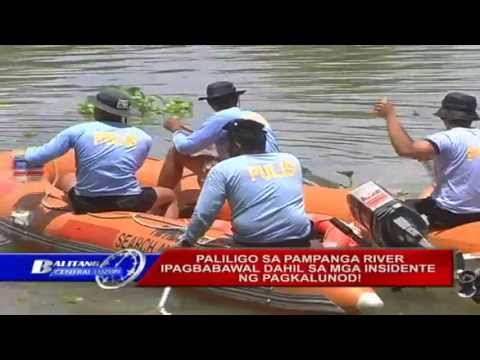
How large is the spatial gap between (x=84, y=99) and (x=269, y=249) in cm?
106

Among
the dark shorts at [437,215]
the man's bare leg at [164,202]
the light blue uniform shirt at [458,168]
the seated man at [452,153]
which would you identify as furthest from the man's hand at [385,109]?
the man's bare leg at [164,202]

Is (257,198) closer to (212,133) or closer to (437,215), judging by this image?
(212,133)

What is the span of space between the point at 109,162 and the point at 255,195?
0.70m

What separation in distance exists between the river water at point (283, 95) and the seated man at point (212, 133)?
0.04 meters

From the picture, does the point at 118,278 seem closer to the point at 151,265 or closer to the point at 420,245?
the point at 151,265

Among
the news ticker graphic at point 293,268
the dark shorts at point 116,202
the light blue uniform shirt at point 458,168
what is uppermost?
the light blue uniform shirt at point 458,168

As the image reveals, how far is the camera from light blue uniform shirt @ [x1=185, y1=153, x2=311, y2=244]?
475 centimetres

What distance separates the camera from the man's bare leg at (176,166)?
490 cm

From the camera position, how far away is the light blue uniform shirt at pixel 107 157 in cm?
492

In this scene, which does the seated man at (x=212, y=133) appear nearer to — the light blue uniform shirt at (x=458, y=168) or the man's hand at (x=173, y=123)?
the man's hand at (x=173, y=123)

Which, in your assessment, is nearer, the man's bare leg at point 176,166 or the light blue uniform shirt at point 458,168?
the light blue uniform shirt at point 458,168

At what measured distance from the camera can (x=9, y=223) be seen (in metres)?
5.01

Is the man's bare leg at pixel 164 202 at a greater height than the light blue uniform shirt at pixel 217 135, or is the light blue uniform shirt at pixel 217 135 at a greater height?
the light blue uniform shirt at pixel 217 135
